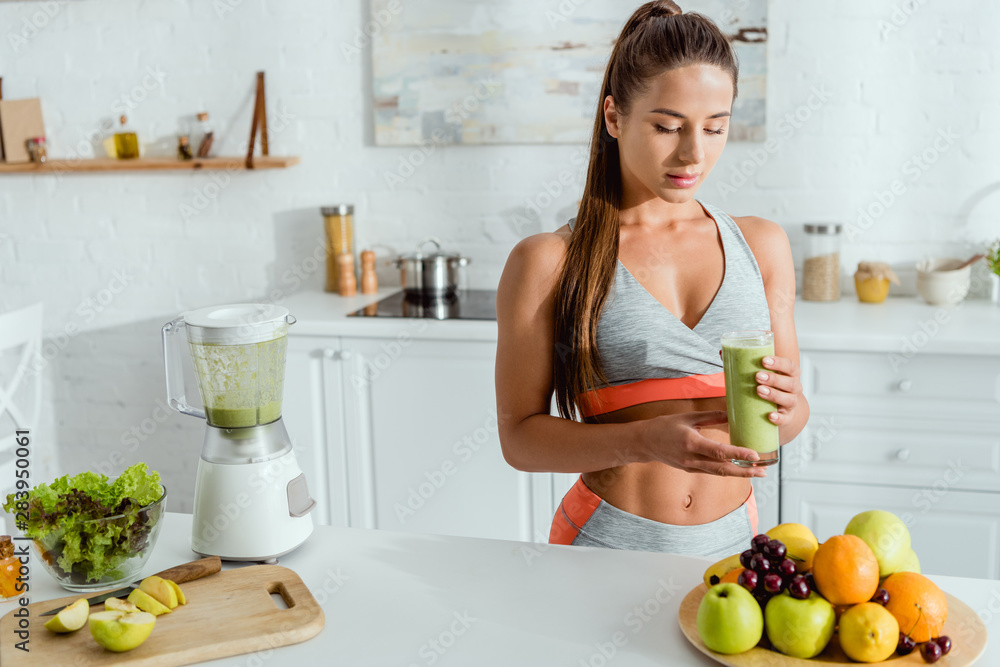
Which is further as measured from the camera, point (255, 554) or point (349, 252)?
point (349, 252)

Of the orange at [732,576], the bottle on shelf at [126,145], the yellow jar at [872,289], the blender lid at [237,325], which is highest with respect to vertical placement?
the bottle on shelf at [126,145]

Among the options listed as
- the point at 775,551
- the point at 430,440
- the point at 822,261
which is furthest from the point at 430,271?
the point at 775,551

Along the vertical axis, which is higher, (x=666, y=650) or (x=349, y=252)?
(x=349, y=252)

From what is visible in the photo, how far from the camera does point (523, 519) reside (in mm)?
2492

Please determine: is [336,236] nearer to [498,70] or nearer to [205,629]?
[498,70]

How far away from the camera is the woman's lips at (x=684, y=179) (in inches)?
47.2

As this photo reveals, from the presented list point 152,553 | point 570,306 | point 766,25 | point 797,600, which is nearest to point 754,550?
point 797,600

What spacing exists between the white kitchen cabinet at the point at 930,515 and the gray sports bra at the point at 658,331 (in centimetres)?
117

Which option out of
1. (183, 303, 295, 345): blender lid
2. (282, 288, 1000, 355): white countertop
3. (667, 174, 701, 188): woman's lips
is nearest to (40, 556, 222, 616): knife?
(183, 303, 295, 345): blender lid

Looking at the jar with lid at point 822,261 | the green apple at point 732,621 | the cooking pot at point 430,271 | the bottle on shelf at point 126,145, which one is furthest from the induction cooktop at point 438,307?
the green apple at point 732,621

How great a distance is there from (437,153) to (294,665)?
6.98ft

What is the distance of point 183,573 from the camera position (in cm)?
112

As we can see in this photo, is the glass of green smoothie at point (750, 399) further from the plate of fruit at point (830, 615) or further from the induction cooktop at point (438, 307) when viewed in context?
the induction cooktop at point (438, 307)

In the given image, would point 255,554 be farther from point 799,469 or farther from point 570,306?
point 799,469
